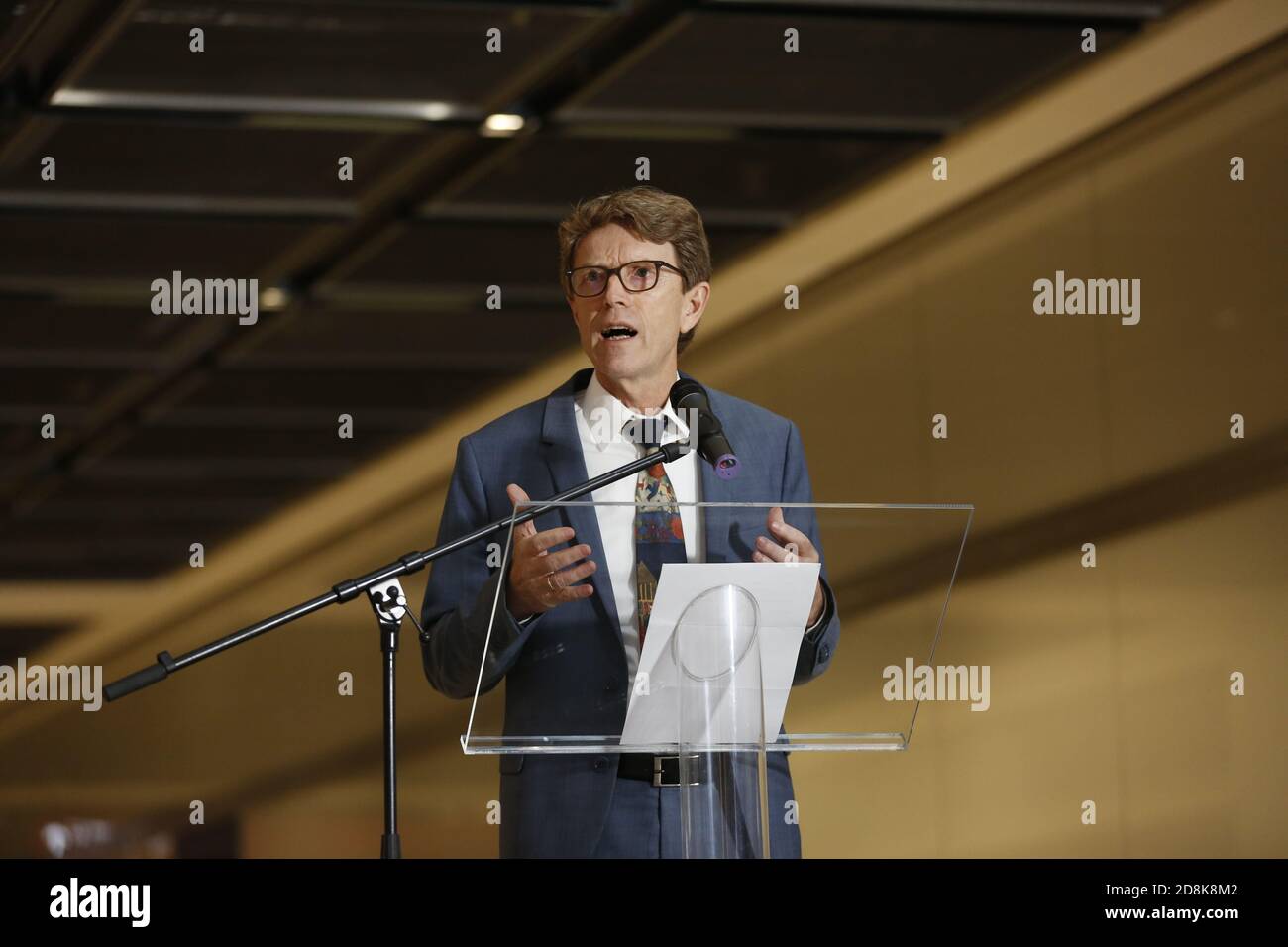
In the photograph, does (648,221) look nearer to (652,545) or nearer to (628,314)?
(628,314)

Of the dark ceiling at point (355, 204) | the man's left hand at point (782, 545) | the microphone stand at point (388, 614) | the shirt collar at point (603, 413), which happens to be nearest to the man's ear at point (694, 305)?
the shirt collar at point (603, 413)

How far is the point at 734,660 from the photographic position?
74.7 inches

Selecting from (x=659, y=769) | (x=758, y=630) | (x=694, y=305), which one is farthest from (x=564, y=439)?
(x=758, y=630)

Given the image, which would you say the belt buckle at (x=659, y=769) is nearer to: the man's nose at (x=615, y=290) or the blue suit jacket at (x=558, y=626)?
the blue suit jacket at (x=558, y=626)

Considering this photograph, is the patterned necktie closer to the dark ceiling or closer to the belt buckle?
the belt buckle

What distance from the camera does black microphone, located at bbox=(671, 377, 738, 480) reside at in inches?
83.7

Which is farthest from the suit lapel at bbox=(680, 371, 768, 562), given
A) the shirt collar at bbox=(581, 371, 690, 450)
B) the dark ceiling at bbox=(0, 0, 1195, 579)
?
the dark ceiling at bbox=(0, 0, 1195, 579)

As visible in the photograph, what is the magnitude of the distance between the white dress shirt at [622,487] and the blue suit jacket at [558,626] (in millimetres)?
15

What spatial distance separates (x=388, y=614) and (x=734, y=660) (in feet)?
1.72

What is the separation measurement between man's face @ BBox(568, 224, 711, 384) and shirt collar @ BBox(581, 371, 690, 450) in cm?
3

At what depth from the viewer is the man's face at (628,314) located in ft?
8.63

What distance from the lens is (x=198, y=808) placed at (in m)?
4.69
